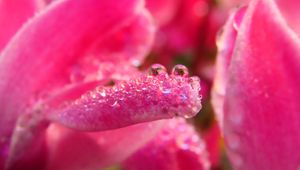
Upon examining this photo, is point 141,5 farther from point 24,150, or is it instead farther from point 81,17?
point 24,150

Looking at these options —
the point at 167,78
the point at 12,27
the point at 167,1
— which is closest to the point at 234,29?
the point at 167,78

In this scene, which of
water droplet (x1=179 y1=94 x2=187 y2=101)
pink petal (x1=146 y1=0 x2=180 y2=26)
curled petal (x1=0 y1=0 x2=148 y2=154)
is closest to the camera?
water droplet (x1=179 y1=94 x2=187 y2=101)

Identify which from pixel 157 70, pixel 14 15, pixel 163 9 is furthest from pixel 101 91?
pixel 163 9

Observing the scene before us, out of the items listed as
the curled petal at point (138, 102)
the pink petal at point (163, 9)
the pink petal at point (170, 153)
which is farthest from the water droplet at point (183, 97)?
the pink petal at point (163, 9)

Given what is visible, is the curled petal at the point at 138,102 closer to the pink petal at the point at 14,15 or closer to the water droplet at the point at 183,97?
the water droplet at the point at 183,97

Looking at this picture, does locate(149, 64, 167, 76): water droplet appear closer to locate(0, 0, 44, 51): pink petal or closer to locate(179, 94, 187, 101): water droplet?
locate(179, 94, 187, 101): water droplet

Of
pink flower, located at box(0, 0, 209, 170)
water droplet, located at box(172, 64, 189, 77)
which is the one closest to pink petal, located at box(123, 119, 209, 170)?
pink flower, located at box(0, 0, 209, 170)
